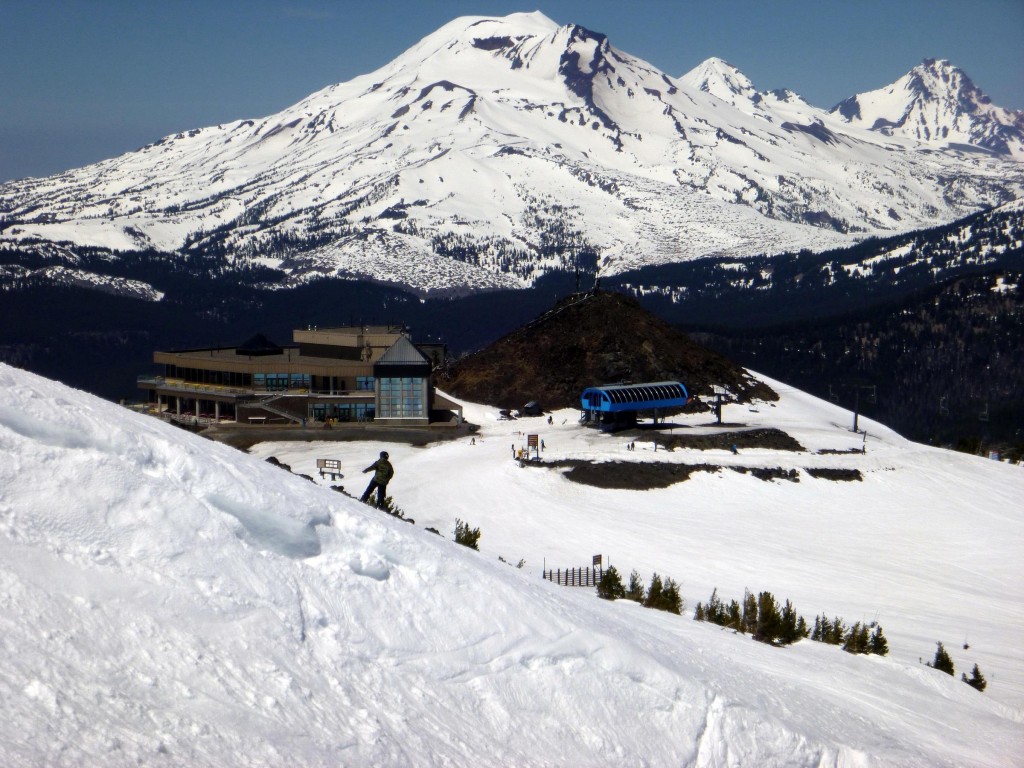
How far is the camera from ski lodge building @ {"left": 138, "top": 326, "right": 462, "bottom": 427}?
7394 cm

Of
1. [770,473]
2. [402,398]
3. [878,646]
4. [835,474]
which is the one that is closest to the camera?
[878,646]

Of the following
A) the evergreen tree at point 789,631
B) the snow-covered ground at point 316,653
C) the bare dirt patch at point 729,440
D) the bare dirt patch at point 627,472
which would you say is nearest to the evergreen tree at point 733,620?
the evergreen tree at point 789,631

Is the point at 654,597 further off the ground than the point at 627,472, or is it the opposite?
the point at 627,472

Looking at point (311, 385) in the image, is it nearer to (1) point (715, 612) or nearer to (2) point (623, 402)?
(2) point (623, 402)

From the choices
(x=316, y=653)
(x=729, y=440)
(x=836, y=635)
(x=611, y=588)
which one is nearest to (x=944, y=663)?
(x=836, y=635)

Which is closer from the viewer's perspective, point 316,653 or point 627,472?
point 316,653

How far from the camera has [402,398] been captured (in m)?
73.9

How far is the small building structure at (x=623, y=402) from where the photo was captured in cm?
6975

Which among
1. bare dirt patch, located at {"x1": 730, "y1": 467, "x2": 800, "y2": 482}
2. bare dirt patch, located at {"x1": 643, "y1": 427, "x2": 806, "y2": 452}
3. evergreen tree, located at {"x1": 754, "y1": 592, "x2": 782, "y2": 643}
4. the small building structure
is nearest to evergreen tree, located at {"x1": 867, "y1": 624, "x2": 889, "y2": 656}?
evergreen tree, located at {"x1": 754, "y1": 592, "x2": 782, "y2": 643}

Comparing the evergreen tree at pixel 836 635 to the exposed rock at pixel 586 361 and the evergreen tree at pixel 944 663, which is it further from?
the exposed rock at pixel 586 361

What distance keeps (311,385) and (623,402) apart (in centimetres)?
2072

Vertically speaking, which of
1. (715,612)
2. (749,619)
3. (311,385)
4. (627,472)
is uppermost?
(311,385)

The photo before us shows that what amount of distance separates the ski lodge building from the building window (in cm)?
6

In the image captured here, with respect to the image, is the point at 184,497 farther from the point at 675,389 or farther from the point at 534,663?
the point at 675,389
